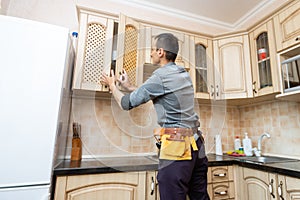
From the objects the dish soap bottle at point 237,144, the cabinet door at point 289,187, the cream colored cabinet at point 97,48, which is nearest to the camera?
the cabinet door at point 289,187

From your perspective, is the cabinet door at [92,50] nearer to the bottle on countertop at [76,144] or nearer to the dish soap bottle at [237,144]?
the bottle on countertop at [76,144]

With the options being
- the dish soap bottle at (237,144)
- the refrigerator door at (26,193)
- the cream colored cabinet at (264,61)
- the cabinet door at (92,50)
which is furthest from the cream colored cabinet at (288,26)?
the refrigerator door at (26,193)

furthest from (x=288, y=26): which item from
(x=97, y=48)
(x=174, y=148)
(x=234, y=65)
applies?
(x=97, y=48)

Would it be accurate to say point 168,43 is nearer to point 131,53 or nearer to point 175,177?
A: point 131,53

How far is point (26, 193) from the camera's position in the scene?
99 centimetres

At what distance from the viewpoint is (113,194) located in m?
1.22

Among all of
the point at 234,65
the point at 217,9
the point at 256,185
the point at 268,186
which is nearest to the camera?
the point at 268,186

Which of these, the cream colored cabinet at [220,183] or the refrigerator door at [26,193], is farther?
the cream colored cabinet at [220,183]

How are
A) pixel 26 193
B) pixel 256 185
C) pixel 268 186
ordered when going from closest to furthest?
1. pixel 26 193
2. pixel 268 186
3. pixel 256 185

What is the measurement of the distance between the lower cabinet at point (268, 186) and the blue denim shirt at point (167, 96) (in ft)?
2.69

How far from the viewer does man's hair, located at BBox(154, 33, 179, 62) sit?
0.90m

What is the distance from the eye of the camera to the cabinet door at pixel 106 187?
1.15 meters

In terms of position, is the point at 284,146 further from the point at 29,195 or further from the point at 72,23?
the point at 72,23

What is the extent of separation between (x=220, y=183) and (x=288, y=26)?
1381 mm
